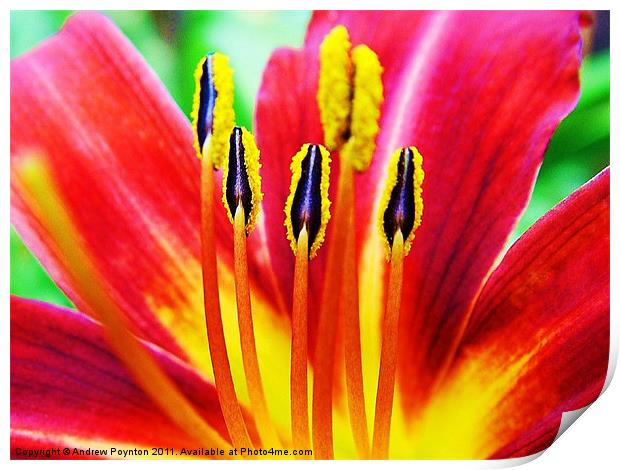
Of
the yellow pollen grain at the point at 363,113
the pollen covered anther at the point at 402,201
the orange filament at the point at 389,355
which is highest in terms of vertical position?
the yellow pollen grain at the point at 363,113

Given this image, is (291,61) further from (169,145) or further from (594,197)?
(594,197)

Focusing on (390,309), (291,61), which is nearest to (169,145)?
(291,61)

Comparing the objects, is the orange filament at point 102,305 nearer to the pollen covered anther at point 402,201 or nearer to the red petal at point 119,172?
the red petal at point 119,172

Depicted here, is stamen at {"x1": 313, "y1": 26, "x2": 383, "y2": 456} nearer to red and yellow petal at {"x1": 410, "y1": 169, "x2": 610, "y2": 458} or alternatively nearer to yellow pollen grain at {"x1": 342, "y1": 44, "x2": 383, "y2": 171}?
yellow pollen grain at {"x1": 342, "y1": 44, "x2": 383, "y2": 171}

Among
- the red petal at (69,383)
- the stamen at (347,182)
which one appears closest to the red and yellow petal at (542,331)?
Result: the stamen at (347,182)

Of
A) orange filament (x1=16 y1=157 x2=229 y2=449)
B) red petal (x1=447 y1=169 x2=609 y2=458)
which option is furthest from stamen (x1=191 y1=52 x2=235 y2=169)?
red petal (x1=447 y1=169 x2=609 y2=458)

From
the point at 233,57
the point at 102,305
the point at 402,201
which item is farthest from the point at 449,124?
the point at 102,305

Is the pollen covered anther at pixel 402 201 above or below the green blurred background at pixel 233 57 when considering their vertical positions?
below
